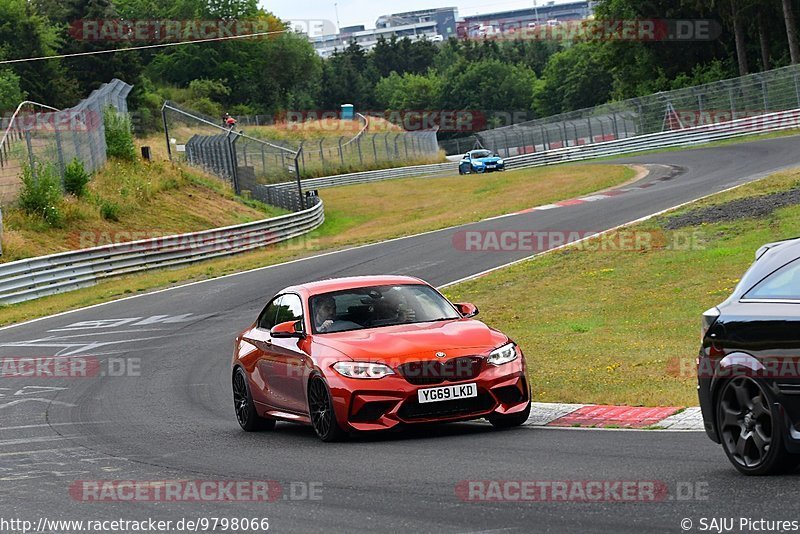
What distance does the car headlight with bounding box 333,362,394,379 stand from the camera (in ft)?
33.8

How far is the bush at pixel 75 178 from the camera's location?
1476 inches

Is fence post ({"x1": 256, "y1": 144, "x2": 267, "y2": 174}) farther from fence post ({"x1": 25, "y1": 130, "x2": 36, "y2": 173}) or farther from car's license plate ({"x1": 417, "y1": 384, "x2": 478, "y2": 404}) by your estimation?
car's license plate ({"x1": 417, "y1": 384, "x2": 478, "y2": 404})

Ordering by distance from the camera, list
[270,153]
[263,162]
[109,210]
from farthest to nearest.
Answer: [270,153] < [263,162] < [109,210]

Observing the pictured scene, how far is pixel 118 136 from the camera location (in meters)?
44.8

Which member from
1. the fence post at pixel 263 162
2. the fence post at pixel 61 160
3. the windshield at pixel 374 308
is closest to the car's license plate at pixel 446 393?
the windshield at pixel 374 308

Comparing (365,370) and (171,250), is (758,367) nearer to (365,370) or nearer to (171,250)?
(365,370)

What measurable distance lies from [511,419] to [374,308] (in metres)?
1.75

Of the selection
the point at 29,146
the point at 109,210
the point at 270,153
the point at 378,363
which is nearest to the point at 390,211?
the point at 270,153

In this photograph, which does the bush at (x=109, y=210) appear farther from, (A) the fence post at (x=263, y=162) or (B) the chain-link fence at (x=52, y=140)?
(A) the fence post at (x=263, y=162)

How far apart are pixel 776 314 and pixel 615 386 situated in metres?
5.60

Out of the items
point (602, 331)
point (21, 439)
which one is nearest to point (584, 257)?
point (602, 331)

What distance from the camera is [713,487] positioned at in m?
7.13

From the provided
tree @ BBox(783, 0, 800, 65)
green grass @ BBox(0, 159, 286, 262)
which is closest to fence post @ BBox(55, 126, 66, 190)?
green grass @ BBox(0, 159, 286, 262)

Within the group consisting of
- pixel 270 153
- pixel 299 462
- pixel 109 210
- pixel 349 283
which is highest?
pixel 270 153
